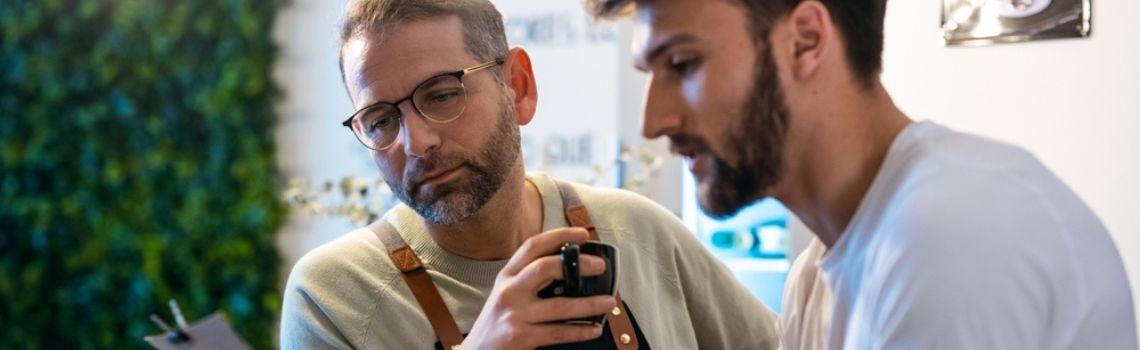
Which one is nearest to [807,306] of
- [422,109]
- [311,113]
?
[422,109]

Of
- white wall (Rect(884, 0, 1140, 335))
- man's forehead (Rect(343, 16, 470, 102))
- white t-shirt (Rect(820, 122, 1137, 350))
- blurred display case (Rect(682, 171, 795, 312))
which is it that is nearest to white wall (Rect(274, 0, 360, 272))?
blurred display case (Rect(682, 171, 795, 312))

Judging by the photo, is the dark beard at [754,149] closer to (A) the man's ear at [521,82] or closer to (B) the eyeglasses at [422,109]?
(B) the eyeglasses at [422,109]

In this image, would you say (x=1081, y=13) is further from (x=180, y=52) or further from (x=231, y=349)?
(x=180, y=52)

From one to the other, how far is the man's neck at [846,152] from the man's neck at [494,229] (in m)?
0.77

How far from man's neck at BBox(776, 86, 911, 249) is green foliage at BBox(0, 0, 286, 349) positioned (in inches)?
176

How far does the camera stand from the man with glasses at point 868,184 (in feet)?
3.13

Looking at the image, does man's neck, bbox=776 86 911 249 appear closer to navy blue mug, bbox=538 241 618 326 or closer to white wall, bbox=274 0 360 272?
navy blue mug, bbox=538 241 618 326

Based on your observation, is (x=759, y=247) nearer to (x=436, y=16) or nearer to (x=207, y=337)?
(x=436, y=16)

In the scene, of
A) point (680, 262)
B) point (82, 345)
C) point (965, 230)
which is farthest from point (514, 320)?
point (82, 345)

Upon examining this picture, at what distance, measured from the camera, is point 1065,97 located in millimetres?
3059

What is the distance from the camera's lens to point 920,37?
326cm

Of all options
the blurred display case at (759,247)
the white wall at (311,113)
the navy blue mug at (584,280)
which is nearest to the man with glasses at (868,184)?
the navy blue mug at (584,280)

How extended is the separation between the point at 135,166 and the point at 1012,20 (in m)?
3.90

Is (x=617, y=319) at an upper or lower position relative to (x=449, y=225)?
lower
